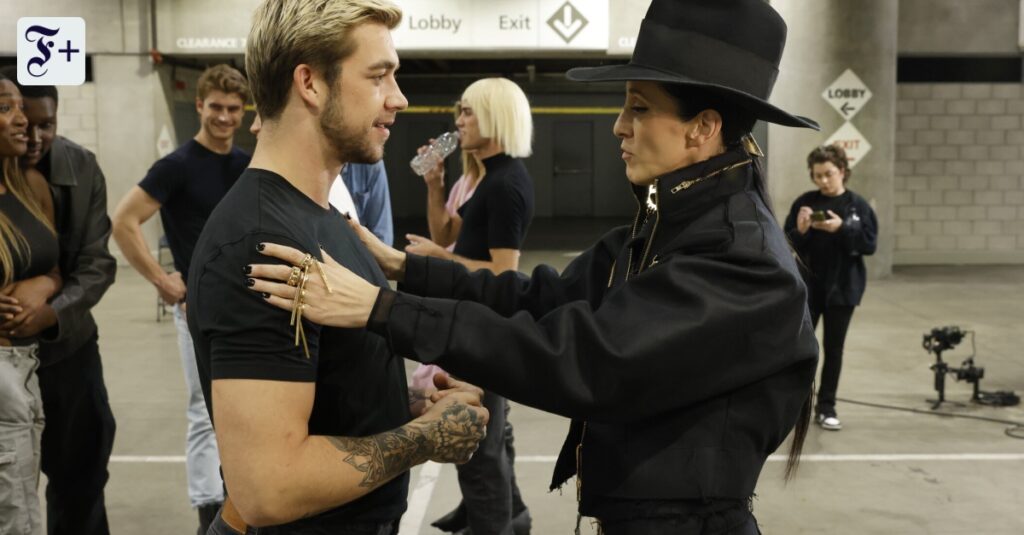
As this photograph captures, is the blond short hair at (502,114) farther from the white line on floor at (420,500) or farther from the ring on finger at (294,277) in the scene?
the ring on finger at (294,277)

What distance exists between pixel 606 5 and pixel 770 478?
33.5ft

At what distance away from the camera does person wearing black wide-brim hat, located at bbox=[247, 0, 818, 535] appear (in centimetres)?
181

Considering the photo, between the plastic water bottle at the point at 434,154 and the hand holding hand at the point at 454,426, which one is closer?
the hand holding hand at the point at 454,426

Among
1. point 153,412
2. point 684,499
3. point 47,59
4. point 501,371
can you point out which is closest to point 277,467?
point 501,371

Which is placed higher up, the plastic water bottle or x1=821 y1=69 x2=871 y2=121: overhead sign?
x1=821 y1=69 x2=871 y2=121: overhead sign

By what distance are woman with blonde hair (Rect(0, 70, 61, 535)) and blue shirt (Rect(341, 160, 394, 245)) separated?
145 cm

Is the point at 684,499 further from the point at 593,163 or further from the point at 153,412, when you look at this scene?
the point at 593,163

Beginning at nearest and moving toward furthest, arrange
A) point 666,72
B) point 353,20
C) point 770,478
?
point 353,20 < point 666,72 < point 770,478

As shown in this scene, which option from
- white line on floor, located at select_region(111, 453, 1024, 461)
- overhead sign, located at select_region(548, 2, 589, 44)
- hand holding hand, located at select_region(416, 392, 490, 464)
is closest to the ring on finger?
hand holding hand, located at select_region(416, 392, 490, 464)

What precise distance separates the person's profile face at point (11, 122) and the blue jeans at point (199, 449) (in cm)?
108

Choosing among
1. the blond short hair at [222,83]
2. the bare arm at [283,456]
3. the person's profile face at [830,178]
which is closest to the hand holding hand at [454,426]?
the bare arm at [283,456]

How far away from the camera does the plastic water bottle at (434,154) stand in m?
4.73

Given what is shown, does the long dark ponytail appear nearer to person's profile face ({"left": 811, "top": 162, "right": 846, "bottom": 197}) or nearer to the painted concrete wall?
person's profile face ({"left": 811, "top": 162, "right": 846, "bottom": 197})

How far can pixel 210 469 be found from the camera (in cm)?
430
